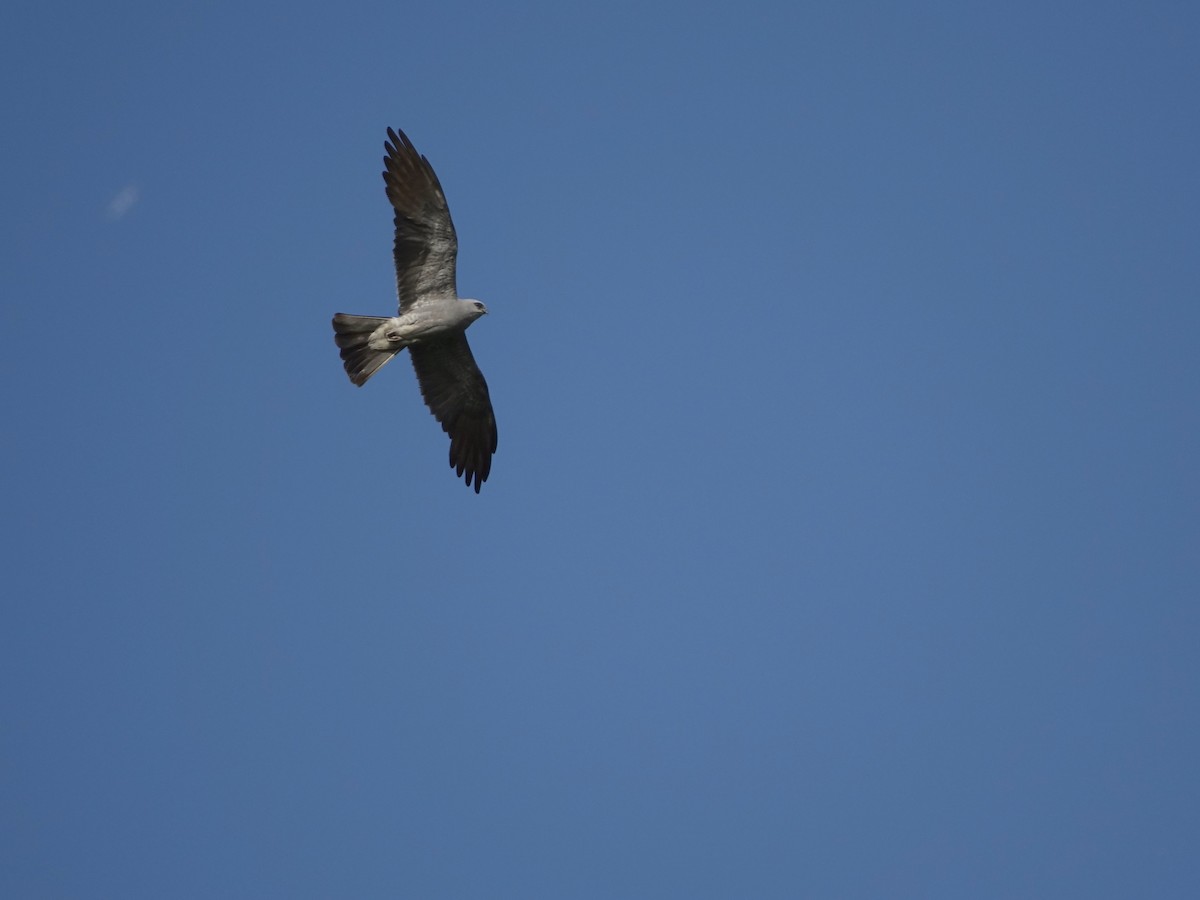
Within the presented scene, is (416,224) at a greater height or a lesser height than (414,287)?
greater

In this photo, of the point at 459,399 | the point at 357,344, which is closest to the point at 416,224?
the point at 357,344

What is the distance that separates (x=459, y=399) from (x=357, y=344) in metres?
2.22

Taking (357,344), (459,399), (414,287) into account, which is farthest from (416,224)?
(459,399)

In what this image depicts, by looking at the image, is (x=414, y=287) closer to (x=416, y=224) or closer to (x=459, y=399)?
(x=416, y=224)

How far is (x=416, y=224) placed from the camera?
2089cm

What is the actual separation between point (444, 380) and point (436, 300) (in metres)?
1.75

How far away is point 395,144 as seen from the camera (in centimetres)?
2086

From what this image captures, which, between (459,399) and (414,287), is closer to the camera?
(414,287)

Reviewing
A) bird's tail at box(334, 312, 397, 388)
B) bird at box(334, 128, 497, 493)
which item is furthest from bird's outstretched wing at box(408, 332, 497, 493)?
bird's tail at box(334, 312, 397, 388)

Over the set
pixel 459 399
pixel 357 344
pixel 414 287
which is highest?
pixel 414 287

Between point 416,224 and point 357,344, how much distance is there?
→ 2103 mm

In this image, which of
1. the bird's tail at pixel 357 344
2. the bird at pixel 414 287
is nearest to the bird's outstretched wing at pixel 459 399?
the bird at pixel 414 287

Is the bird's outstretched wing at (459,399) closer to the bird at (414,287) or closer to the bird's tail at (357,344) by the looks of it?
the bird at (414,287)

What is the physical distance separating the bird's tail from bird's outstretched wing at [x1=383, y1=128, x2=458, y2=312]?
63 cm
